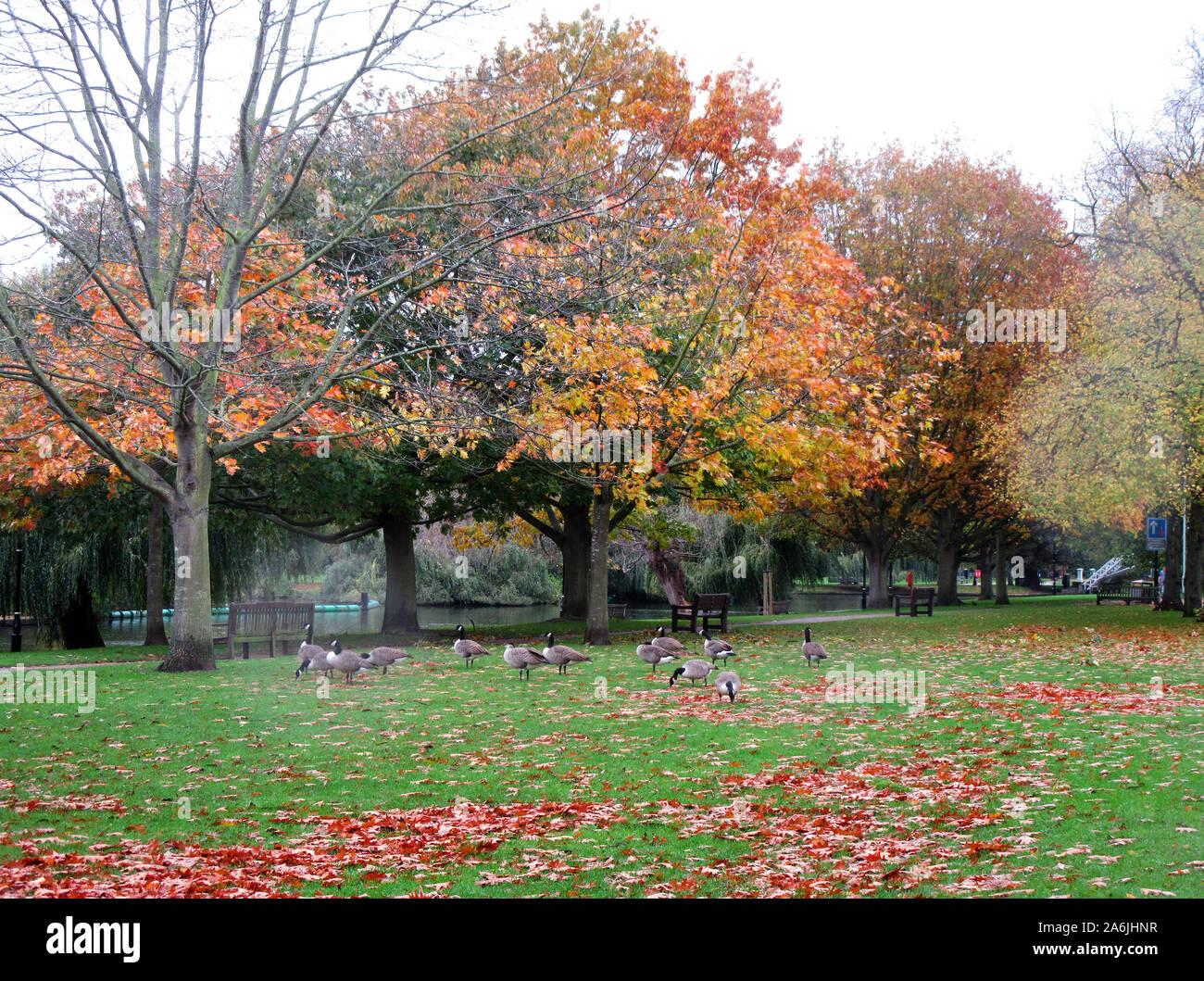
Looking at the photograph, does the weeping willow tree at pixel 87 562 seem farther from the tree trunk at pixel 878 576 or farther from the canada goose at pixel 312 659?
the tree trunk at pixel 878 576

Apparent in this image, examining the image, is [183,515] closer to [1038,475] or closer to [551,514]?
[551,514]

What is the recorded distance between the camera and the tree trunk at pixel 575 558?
93.2ft

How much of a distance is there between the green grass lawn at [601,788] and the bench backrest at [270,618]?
14.5ft

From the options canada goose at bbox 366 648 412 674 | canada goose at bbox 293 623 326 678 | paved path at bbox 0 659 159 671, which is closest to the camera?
canada goose at bbox 293 623 326 678

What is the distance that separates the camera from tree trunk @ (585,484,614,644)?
21.1 metres

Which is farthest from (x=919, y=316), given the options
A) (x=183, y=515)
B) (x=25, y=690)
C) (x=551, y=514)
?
(x=25, y=690)

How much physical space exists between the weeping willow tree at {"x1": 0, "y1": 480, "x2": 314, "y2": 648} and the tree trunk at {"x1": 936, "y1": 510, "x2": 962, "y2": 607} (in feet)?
84.4

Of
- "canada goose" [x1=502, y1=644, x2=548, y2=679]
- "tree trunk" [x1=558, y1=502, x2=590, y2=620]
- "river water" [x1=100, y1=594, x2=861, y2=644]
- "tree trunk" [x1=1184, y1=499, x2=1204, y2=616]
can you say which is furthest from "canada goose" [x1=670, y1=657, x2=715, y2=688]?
"tree trunk" [x1=1184, y1=499, x2=1204, y2=616]

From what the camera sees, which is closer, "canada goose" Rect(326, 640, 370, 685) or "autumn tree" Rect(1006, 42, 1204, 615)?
"canada goose" Rect(326, 640, 370, 685)

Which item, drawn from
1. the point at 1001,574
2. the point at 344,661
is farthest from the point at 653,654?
the point at 1001,574

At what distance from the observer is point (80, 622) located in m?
26.5

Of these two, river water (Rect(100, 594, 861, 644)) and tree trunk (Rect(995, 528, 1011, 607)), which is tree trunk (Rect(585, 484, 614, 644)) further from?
tree trunk (Rect(995, 528, 1011, 607))

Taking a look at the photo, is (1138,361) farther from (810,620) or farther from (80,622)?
(80,622)

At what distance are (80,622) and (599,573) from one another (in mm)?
14875
